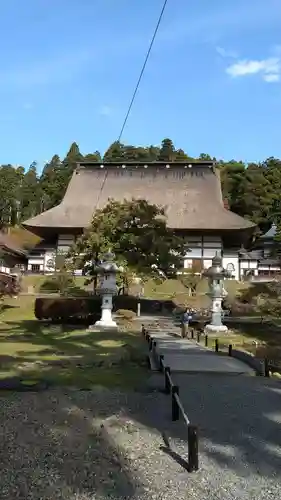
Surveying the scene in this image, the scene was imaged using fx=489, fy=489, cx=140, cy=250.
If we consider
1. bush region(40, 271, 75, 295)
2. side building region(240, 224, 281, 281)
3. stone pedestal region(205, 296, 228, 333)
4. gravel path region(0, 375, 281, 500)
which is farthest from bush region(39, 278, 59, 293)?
gravel path region(0, 375, 281, 500)

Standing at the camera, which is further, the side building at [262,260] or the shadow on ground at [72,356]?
the side building at [262,260]

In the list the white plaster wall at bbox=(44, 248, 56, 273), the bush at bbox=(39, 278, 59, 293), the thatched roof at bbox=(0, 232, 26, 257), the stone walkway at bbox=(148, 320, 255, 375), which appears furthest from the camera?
the thatched roof at bbox=(0, 232, 26, 257)

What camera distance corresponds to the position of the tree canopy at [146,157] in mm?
56297

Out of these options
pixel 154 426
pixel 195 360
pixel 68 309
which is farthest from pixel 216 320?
pixel 154 426

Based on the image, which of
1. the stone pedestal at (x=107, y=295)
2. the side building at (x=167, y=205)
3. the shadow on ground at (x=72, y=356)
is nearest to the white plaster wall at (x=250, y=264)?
the side building at (x=167, y=205)

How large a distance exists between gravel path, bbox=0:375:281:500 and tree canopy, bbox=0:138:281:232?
137 feet

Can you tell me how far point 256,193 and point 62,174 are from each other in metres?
28.7

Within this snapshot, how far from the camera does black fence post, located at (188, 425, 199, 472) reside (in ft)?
13.4

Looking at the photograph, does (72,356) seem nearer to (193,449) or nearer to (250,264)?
(193,449)

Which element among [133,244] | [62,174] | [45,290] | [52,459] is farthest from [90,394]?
[62,174]

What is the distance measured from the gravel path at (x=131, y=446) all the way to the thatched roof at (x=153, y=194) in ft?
98.0

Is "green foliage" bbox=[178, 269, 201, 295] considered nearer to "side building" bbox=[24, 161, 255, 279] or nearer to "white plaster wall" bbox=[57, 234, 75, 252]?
"side building" bbox=[24, 161, 255, 279]

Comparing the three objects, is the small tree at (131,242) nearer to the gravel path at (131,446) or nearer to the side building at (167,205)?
the side building at (167,205)

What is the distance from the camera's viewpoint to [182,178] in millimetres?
44406
